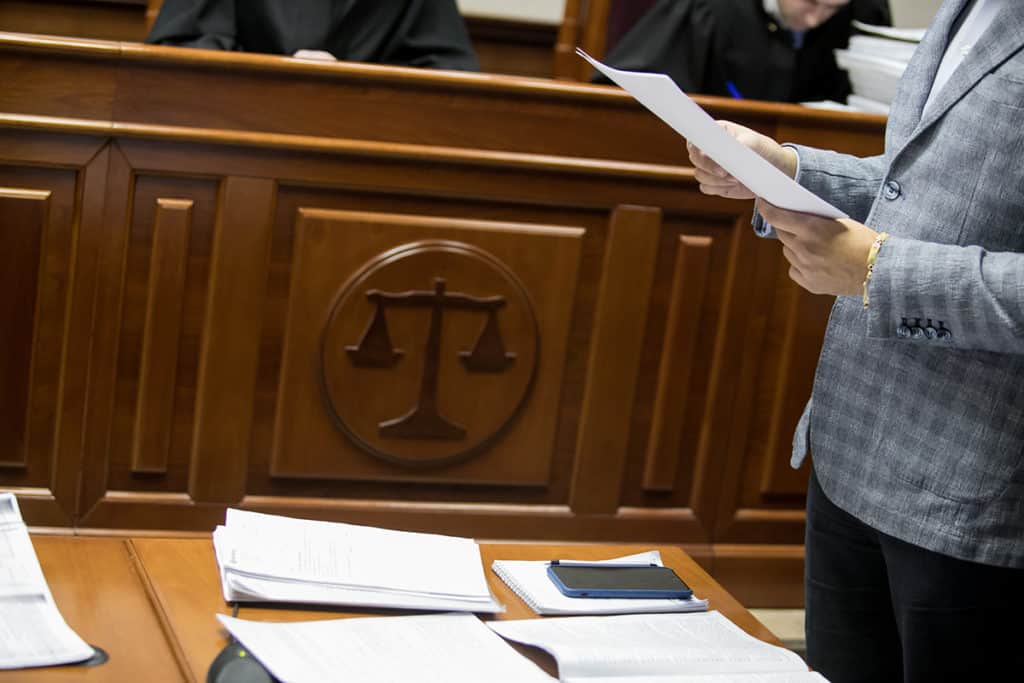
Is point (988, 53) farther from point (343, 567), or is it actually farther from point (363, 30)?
point (363, 30)

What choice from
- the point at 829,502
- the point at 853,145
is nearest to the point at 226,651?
the point at 829,502

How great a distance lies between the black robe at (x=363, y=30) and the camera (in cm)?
371

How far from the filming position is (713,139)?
1437 mm

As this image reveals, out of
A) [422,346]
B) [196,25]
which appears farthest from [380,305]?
[196,25]

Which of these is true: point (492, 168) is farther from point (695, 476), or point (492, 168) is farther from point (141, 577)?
point (141, 577)

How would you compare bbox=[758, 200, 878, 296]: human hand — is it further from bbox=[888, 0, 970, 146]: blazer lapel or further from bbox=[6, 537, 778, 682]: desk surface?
bbox=[6, 537, 778, 682]: desk surface

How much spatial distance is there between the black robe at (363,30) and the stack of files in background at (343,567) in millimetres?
2308

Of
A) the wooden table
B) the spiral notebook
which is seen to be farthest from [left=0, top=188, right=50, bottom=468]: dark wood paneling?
the spiral notebook

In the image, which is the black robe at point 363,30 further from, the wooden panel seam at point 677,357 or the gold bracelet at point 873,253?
the gold bracelet at point 873,253

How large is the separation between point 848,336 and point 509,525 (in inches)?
69.0

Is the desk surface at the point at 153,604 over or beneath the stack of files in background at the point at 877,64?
beneath

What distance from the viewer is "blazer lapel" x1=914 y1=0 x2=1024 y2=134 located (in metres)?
1.58

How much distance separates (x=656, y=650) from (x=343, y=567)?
0.38 m

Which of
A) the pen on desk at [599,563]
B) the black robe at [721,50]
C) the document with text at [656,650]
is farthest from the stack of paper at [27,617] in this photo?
the black robe at [721,50]
